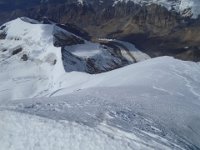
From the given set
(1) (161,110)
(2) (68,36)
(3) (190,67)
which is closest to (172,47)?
(2) (68,36)

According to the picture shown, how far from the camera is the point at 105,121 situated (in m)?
15.4

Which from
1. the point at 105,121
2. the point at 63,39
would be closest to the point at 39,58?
the point at 63,39

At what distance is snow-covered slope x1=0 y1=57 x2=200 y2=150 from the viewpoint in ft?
44.9

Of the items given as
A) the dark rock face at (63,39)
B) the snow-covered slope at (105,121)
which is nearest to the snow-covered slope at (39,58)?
the dark rock face at (63,39)

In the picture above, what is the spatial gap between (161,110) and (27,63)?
80085 mm

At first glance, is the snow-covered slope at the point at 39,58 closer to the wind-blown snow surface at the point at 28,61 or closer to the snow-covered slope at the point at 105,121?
the wind-blown snow surface at the point at 28,61

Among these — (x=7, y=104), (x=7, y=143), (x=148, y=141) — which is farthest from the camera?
(x=7, y=104)

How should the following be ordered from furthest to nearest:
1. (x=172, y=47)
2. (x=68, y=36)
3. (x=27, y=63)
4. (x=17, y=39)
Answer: (x=172, y=47), (x=68, y=36), (x=17, y=39), (x=27, y=63)

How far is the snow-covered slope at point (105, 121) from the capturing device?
539 inches

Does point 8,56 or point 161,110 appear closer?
point 161,110

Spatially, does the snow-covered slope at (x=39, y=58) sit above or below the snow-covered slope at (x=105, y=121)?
below

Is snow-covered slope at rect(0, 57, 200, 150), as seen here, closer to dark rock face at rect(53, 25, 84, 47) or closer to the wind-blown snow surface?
the wind-blown snow surface

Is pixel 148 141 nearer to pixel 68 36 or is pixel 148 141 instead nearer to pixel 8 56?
pixel 8 56

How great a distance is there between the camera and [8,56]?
102438mm
